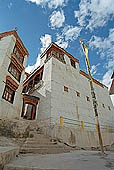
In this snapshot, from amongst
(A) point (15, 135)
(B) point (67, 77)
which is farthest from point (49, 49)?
(A) point (15, 135)

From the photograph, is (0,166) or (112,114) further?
(112,114)

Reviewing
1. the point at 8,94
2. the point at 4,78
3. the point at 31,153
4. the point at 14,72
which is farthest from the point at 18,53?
the point at 31,153

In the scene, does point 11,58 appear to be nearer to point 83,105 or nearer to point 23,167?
point 83,105

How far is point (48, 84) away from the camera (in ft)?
37.4

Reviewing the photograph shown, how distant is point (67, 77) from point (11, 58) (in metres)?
6.86

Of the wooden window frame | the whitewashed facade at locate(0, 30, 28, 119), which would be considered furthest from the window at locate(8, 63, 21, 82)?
the wooden window frame

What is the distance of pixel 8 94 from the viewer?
10.6m

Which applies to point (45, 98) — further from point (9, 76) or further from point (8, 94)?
point (9, 76)

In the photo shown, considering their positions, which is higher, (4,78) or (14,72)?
(14,72)

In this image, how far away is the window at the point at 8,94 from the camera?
10.2 metres

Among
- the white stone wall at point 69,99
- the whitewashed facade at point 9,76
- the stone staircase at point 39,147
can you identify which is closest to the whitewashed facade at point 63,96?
the white stone wall at point 69,99

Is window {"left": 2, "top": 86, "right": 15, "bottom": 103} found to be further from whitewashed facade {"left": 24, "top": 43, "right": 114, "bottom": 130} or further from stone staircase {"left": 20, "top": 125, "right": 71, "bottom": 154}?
stone staircase {"left": 20, "top": 125, "right": 71, "bottom": 154}

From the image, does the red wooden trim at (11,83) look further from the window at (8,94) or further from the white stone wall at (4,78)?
the white stone wall at (4,78)

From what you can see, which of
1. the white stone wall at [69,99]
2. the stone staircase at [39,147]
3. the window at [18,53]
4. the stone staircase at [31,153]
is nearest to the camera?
the stone staircase at [31,153]
